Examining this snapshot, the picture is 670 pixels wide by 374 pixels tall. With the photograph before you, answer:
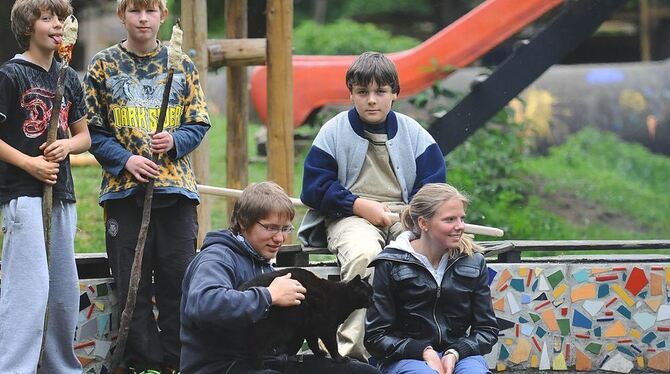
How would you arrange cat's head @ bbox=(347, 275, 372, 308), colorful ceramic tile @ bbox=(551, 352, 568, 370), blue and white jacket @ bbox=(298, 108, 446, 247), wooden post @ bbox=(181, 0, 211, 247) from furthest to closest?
1. wooden post @ bbox=(181, 0, 211, 247)
2. colorful ceramic tile @ bbox=(551, 352, 568, 370)
3. blue and white jacket @ bbox=(298, 108, 446, 247)
4. cat's head @ bbox=(347, 275, 372, 308)

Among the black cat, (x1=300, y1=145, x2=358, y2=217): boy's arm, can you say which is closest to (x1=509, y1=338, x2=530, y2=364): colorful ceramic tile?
(x1=300, y1=145, x2=358, y2=217): boy's arm

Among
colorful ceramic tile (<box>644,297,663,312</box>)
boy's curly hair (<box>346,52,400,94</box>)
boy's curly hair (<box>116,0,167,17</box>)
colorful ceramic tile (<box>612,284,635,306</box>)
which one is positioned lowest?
colorful ceramic tile (<box>644,297,663,312</box>)

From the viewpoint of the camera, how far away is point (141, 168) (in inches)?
200

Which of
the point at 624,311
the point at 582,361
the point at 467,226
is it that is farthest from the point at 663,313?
the point at 467,226

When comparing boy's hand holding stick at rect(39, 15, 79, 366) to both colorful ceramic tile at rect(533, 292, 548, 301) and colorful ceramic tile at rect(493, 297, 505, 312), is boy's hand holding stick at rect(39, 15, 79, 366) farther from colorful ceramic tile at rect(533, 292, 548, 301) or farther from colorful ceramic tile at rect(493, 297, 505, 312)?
colorful ceramic tile at rect(533, 292, 548, 301)

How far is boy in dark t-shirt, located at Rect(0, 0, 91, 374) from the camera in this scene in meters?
4.77

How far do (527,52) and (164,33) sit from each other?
7.81 m

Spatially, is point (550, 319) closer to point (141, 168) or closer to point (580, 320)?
point (580, 320)

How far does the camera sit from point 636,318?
19.5 ft

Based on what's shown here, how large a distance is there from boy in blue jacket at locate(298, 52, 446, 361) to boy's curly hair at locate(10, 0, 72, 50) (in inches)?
53.7

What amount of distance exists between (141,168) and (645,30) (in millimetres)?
17813

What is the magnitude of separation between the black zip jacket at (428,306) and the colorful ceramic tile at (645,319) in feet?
4.87

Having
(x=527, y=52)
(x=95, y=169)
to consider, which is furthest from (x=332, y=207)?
(x=95, y=169)

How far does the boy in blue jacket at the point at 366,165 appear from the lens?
5.51 m
